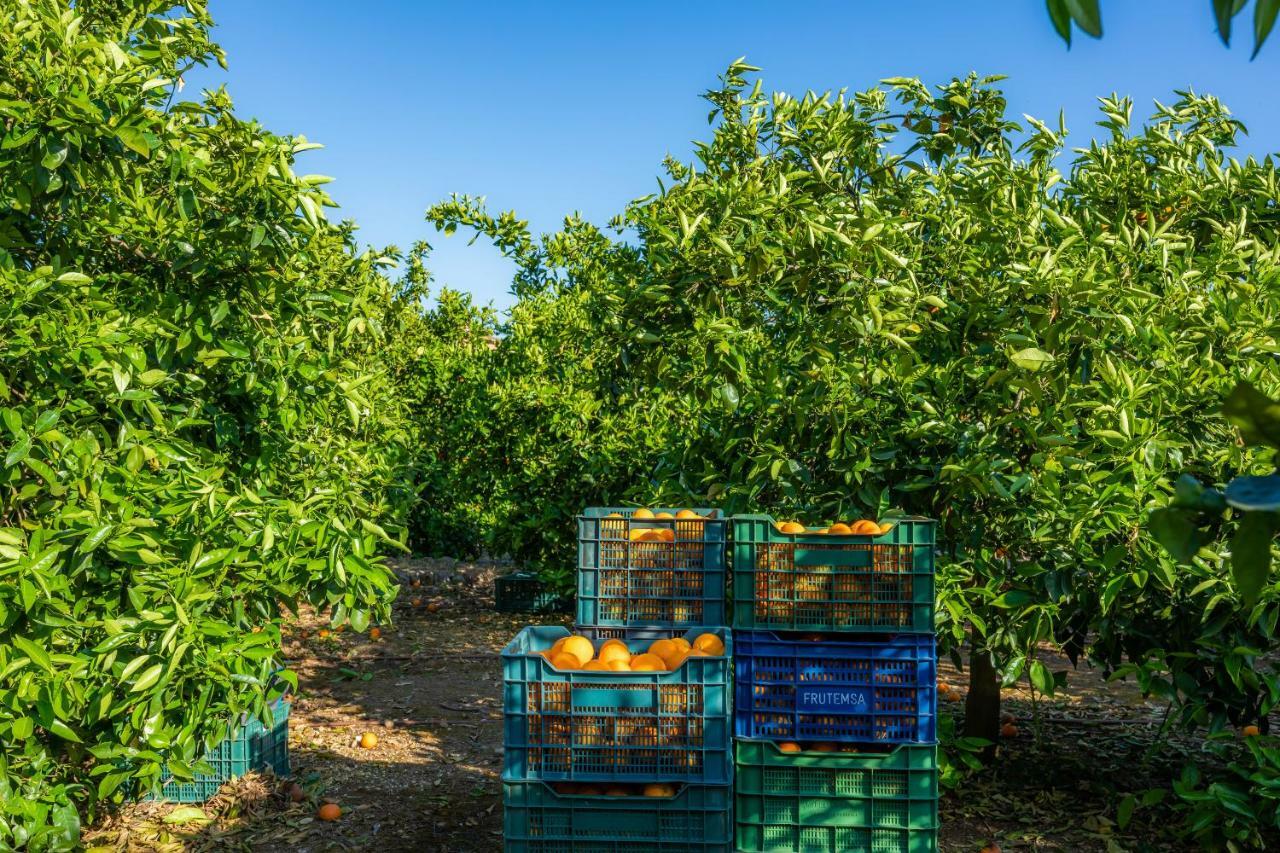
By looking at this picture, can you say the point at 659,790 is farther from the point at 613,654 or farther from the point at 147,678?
the point at 147,678

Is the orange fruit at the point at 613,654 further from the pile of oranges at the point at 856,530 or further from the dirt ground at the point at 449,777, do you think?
the dirt ground at the point at 449,777

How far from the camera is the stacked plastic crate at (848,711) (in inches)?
147

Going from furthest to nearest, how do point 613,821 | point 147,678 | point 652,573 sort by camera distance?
point 652,573
point 613,821
point 147,678

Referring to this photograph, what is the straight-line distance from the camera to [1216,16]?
620 millimetres

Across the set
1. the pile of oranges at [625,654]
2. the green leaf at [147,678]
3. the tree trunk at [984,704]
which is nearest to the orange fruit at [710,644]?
the pile of oranges at [625,654]

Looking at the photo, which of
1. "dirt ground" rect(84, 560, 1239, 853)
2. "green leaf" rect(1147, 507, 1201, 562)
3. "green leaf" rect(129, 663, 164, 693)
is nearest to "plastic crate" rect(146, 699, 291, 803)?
"dirt ground" rect(84, 560, 1239, 853)

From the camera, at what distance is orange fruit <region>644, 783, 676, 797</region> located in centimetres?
343

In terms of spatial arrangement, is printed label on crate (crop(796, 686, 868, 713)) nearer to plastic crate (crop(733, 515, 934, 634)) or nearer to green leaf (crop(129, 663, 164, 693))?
plastic crate (crop(733, 515, 934, 634))

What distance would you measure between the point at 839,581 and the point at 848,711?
0.51 metres

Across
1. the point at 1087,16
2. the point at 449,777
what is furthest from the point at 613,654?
the point at 1087,16

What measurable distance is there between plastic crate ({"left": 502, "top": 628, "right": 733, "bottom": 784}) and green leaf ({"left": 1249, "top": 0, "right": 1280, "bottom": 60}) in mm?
2980

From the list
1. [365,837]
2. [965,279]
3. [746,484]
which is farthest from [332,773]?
[965,279]

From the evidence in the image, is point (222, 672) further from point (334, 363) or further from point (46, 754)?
point (334, 363)

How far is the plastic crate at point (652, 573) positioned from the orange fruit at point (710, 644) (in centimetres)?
43
